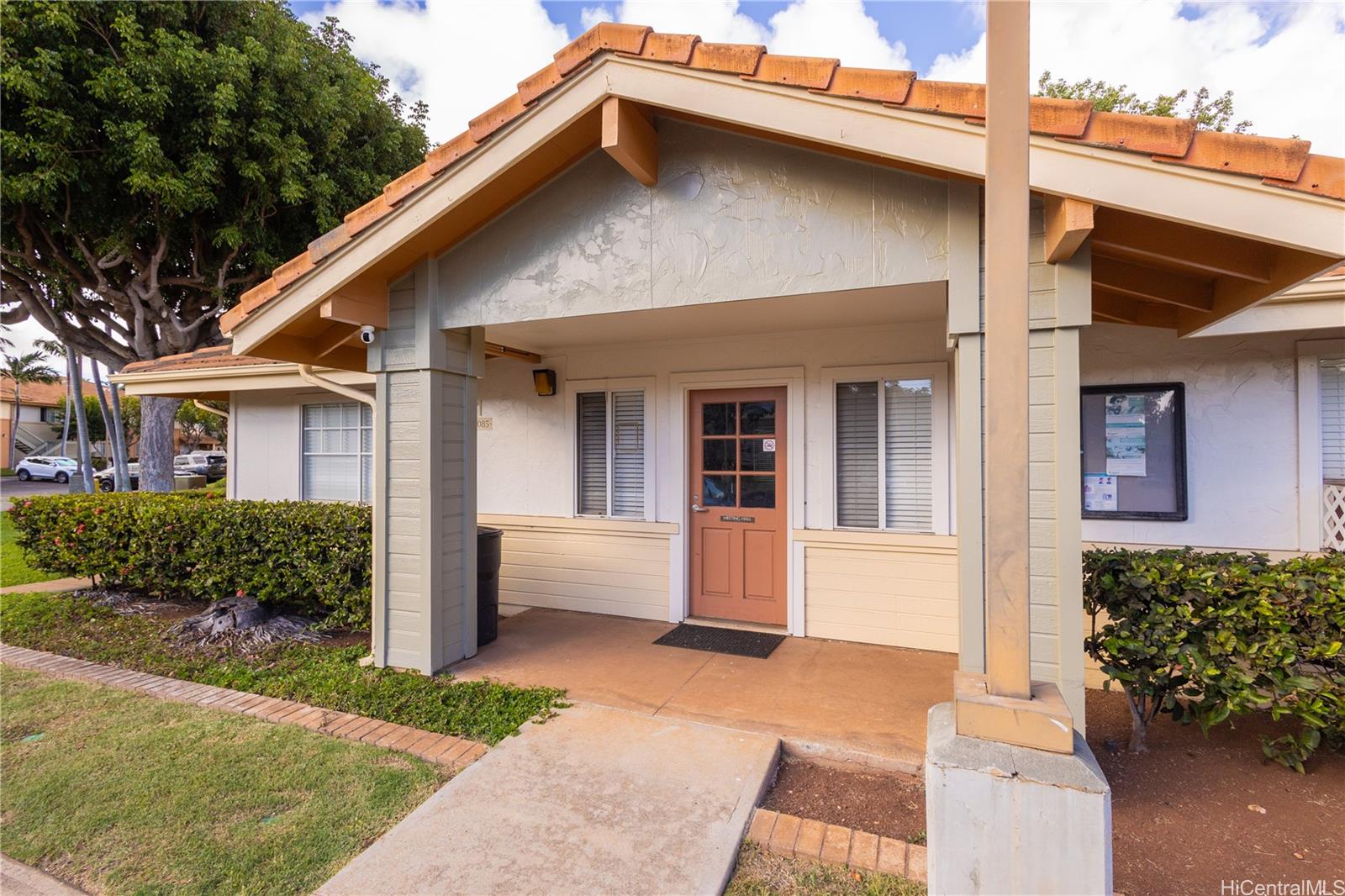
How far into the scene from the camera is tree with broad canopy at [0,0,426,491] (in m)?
7.93

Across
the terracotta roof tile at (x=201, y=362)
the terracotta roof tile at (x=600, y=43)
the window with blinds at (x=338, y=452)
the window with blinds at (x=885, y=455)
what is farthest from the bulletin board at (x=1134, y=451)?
the terracotta roof tile at (x=201, y=362)

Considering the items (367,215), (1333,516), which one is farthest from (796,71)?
(1333,516)

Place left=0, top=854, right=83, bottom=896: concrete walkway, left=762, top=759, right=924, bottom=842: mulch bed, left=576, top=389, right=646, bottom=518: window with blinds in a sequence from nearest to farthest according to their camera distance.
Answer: left=0, top=854, right=83, bottom=896: concrete walkway, left=762, top=759, right=924, bottom=842: mulch bed, left=576, top=389, right=646, bottom=518: window with blinds

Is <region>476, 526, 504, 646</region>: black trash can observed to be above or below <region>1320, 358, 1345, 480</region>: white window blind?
below

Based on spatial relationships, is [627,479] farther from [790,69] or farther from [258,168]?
[258,168]

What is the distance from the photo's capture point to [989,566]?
1.75m

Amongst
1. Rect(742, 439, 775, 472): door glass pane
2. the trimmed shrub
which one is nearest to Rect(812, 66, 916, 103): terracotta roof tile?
the trimmed shrub

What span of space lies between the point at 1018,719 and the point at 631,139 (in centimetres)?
334

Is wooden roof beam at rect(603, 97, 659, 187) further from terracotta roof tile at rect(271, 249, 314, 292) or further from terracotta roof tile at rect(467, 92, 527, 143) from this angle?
terracotta roof tile at rect(271, 249, 314, 292)

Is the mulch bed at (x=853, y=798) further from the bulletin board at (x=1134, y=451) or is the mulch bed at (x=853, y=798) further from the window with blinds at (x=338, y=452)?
the window with blinds at (x=338, y=452)

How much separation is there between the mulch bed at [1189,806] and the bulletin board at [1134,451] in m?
1.50

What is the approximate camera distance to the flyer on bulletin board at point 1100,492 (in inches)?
179

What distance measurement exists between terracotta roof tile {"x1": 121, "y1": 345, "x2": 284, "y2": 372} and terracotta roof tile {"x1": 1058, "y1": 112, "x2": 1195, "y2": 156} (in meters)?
7.81

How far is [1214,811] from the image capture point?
9.25 feet
